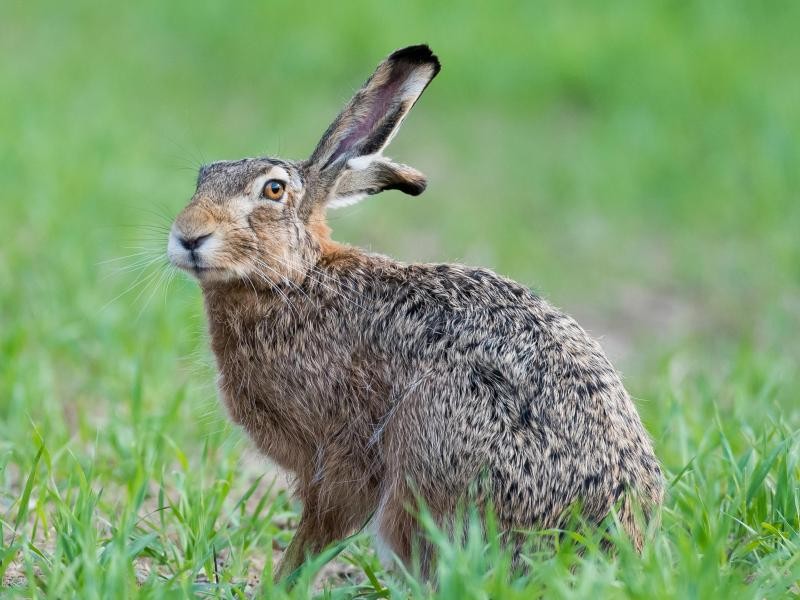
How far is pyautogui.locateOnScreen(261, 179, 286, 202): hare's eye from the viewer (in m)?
4.18

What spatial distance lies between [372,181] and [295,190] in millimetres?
347

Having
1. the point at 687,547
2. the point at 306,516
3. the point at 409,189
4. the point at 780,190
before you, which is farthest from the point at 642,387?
the point at 780,190

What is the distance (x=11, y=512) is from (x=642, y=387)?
329 cm

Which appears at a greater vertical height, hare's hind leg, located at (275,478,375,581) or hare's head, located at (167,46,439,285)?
hare's head, located at (167,46,439,285)

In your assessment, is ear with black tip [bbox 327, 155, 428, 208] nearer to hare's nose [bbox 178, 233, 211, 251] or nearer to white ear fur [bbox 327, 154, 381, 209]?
white ear fur [bbox 327, 154, 381, 209]

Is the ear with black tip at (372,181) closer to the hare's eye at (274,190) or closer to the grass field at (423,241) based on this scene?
the hare's eye at (274,190)

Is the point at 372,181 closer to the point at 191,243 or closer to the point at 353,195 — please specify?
the point at 353,195

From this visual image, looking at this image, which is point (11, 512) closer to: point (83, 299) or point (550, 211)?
point (83, 299)

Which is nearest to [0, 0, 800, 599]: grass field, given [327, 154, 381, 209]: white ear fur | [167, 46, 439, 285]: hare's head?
[167, 46, 439, 285]: hare's head

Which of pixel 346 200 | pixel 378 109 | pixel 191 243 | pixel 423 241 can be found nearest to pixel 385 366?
pixel 191 243

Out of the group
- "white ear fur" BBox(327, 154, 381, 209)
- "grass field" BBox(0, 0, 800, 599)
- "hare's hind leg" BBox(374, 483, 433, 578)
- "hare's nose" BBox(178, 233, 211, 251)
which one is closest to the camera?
"hare's hind leg" BBox(374, 483, 433, 578)

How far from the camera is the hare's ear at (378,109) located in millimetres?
4230

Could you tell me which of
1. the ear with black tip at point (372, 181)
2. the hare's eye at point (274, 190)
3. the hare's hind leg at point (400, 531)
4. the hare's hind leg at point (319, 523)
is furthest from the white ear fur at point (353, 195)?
the hare's hind leg at point (400, 531)

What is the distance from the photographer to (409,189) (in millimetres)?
4500
